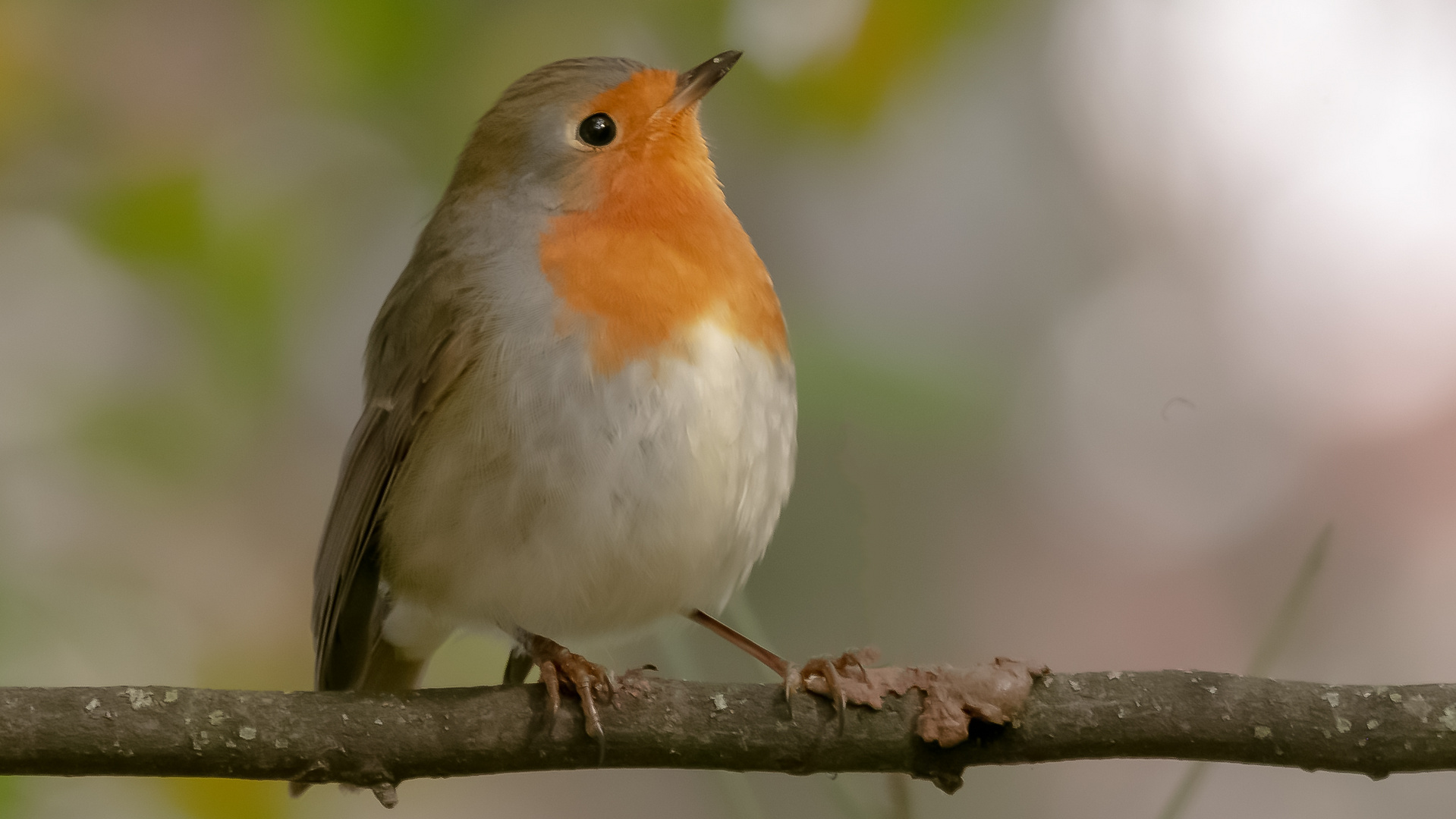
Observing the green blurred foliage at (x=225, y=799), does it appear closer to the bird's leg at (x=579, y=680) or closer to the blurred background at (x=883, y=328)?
the blurred background at (x=883, y=328)

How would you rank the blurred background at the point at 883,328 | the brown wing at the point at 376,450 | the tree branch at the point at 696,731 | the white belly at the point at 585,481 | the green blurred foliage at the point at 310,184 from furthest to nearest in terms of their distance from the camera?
the green blurred foliage at the point at 310,184
the blurred background at the point at 883,328
the brown wing at the point at 376,450
the white belly at the point at 585,481
the tree branch at the point at 696,731

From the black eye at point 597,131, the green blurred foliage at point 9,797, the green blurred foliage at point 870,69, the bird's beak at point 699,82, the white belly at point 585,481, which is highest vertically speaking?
the green blurred foliage at point 870,69

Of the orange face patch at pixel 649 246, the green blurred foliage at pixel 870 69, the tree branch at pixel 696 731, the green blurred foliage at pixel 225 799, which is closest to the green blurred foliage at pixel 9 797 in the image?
the green blurred foliage at pixel 225 799

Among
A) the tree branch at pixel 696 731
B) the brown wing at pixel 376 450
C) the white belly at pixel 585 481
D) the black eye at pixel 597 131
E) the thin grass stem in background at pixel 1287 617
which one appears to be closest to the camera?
the tree branch at pixel 696 731

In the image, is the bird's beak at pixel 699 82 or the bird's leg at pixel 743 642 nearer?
the bird's leg at pixel 743 642

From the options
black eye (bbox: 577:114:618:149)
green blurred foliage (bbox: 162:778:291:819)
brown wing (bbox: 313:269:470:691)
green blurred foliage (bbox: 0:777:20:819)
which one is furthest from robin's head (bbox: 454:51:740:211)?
green blurred foliage (bbox: 0:777:20:819)

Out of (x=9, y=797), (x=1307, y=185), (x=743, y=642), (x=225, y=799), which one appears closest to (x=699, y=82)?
(x=743, y=642)

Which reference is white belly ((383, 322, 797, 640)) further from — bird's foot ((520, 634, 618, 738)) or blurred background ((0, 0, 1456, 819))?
blurred background ((0, 0, 1456, 819))

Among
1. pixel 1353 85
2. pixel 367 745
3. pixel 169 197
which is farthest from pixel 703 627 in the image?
pixel 1353 85
